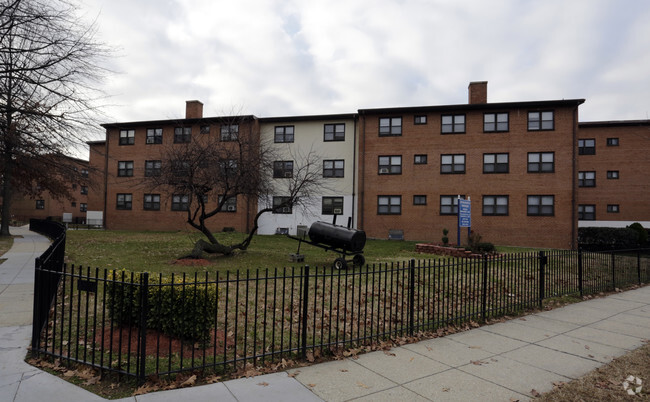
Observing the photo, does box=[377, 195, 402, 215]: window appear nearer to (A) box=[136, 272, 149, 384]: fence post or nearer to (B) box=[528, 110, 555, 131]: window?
(B) box=[528, 110, 555, 131]: window

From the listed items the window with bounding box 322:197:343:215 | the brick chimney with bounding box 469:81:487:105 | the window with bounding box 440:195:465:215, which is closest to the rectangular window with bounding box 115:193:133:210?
the window with bounding box 322:197:343:215

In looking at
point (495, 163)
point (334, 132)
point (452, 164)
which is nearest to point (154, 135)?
point (334, 132)

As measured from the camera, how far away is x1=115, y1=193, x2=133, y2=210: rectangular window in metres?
37.1

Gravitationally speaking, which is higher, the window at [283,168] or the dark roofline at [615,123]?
the dark roofline at [615,123]

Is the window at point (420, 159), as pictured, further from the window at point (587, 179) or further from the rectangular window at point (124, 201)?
the rectangular window at point (124, 201)

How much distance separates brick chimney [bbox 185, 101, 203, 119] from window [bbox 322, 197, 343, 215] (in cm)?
1480

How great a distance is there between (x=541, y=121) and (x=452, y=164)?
22.8 ft

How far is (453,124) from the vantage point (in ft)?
97.0

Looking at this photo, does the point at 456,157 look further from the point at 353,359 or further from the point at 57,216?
the point at 57,216

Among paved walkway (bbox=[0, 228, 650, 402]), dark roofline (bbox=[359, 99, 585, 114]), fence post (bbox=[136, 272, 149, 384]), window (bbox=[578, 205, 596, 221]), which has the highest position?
dark roofline (bbox=[359, 99, 585, 114])

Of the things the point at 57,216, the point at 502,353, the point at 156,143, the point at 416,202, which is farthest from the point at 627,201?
the point at 57,216

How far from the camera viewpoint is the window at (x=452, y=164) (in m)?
29.3

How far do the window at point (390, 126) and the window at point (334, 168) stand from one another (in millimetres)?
4244

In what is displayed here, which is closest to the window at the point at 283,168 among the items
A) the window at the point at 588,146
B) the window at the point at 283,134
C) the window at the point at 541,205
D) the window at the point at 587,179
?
the window at the point at 283,134
